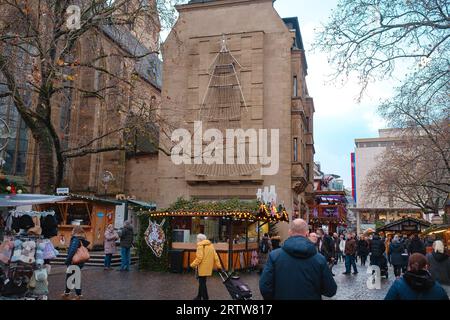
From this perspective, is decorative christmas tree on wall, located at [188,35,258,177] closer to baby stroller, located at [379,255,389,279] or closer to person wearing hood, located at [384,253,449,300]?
baby stroller, located at [379,255,389,279]

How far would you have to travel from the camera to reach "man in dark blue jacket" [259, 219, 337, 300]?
4.80 m

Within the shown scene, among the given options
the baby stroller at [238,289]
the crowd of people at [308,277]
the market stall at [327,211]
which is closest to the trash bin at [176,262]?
the baby stroller at [238,289]

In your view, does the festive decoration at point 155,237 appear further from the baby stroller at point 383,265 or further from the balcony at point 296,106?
the balcony at point 296,106

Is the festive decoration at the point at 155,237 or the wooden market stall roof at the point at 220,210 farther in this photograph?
the festive decoration at the point at 155,237

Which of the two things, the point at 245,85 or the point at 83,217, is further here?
the point at 245,85

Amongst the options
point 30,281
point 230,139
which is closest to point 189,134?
point 230,139

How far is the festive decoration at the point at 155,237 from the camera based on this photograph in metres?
19.0

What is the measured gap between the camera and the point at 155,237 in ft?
63.0

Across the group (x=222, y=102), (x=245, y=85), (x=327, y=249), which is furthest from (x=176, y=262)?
(x=245, y=85)

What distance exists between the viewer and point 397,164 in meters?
41.3

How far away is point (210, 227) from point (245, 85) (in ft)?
47.8

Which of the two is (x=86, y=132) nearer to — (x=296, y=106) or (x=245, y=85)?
(x=245, y=85)

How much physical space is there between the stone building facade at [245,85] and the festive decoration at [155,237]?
497 inches

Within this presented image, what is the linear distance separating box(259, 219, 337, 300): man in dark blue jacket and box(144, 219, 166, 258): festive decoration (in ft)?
47.6
